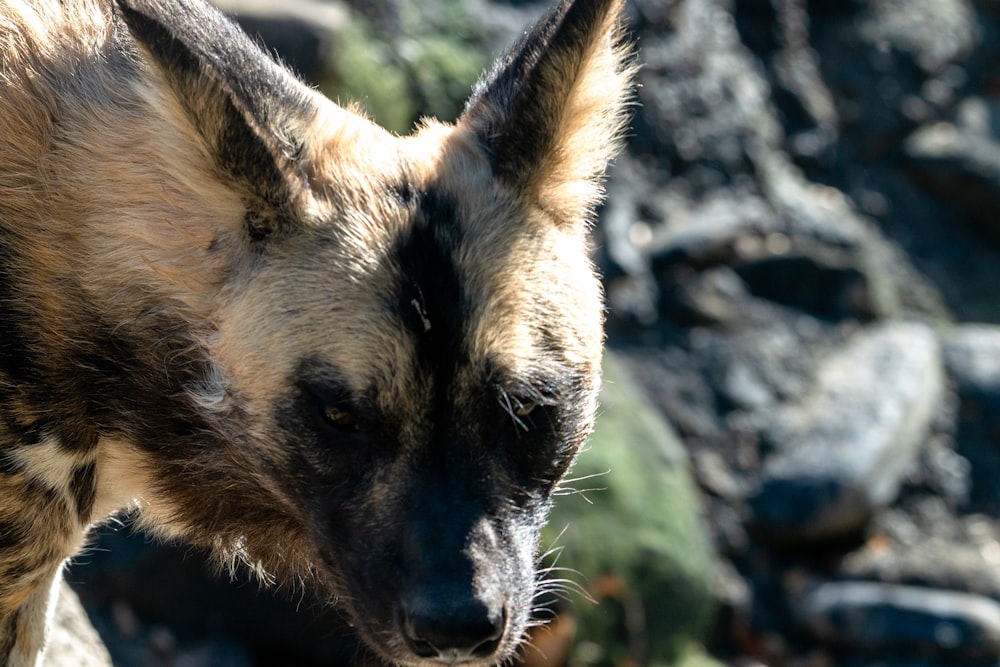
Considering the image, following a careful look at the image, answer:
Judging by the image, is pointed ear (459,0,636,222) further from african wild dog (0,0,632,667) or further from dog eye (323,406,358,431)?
dog eye (323,406,358,431)

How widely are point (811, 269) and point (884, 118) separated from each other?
8.47ft

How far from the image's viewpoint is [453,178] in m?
3.76

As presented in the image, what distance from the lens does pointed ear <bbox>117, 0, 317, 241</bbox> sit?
3240mm

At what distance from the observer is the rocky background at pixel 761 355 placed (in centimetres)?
759

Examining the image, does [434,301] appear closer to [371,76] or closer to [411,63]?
[371,76]

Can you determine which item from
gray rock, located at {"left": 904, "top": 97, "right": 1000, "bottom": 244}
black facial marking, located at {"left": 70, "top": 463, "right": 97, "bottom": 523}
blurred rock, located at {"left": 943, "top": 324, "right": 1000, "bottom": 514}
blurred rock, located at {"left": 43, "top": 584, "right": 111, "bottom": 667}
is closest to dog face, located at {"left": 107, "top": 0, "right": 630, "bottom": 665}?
black facial marking, located at {"left": 70, "top": 463, "right": 97, "bottom": 523}

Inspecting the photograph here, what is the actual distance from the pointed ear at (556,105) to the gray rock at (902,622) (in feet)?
18.4

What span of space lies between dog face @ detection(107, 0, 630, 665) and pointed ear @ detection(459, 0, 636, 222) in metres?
0.01

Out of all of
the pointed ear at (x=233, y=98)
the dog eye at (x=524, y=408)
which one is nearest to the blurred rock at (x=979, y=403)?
the dog eye at (x=524, y=408)

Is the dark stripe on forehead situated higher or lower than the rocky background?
lower

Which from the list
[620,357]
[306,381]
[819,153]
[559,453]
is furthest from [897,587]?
[306,381]

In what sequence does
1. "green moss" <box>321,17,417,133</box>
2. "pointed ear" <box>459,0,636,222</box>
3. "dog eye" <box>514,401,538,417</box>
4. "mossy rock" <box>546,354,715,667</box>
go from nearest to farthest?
"dog eye" <box>514,401,538,417</box>
"pointed ear" <box>459,0,636,222</box>
"mossy rock" <box>546,354,715,667</box>
"green moss" <box>321,17,417,133</box>

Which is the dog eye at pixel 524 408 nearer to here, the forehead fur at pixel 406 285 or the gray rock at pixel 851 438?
the forehead fur at pixel 406 285

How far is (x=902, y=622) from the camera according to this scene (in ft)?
28.5
